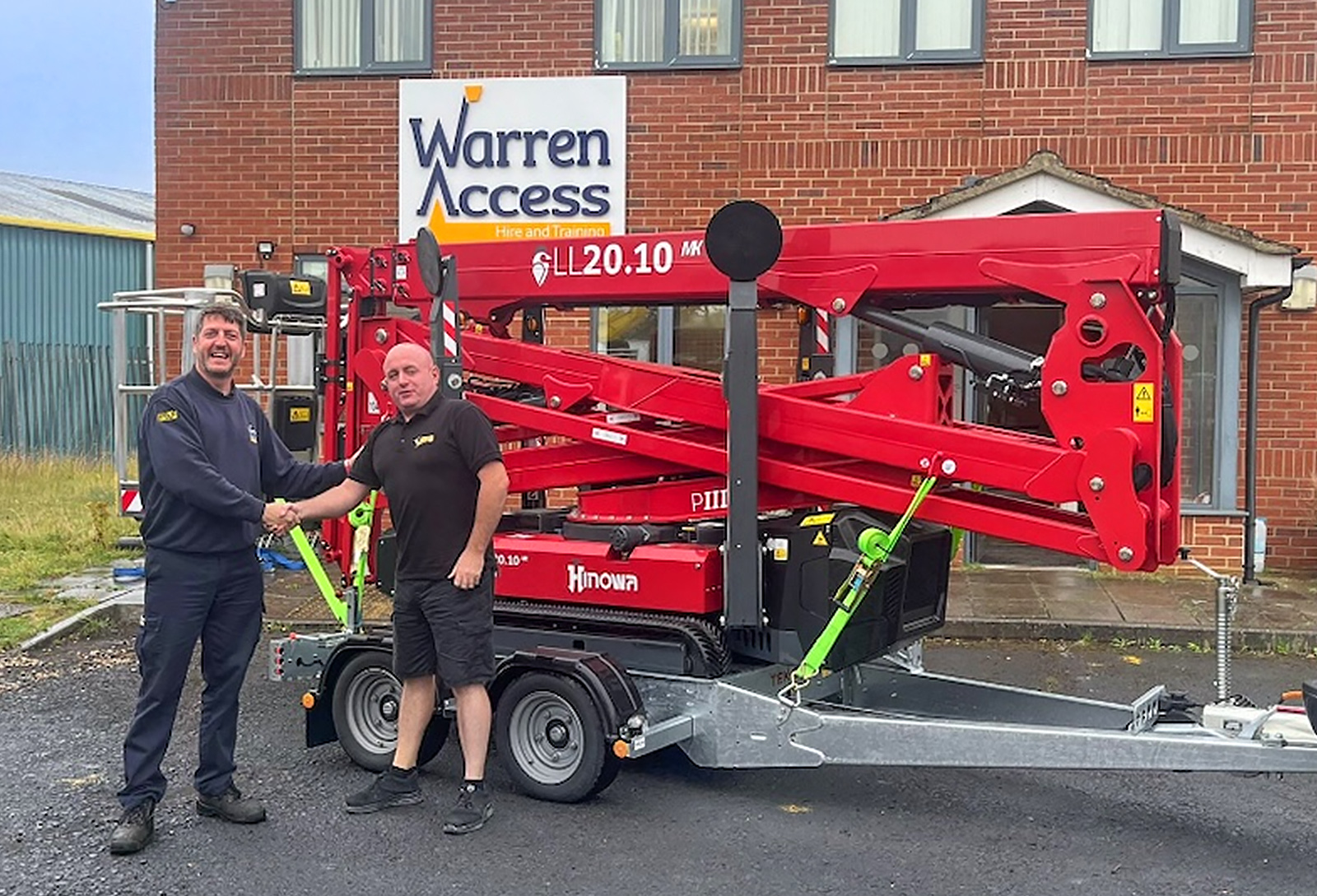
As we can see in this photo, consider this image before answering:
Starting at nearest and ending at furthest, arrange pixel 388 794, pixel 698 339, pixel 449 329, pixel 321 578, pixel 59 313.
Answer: pixel 388 794
pixel 449 329
pixel 321 578
pixel 698 339
pixel 59 313

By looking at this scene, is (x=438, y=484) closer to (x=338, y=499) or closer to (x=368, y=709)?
(x=338, y=499)

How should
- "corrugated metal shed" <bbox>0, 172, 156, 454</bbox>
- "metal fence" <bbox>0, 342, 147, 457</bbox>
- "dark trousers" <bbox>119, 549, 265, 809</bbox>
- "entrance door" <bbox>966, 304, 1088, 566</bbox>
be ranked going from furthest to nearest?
"corrugated metal shed" <bbox>0, 172, 156, 454</bbox> < "metal fence" <bbox>0, 342, 147, 457</bbox> < "entrance door" <bbox>966, 304, 1088, 566</bbox> < "dark trousers" <bbox>119, 549, 265, 809</bbox>

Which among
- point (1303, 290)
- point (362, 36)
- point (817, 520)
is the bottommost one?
point (817, 520)

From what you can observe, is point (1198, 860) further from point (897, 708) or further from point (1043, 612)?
point (1043, 612)

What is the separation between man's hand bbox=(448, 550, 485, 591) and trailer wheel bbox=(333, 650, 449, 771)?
94 cm

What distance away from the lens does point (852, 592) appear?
5336 millimetres

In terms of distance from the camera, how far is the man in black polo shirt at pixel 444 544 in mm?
5262

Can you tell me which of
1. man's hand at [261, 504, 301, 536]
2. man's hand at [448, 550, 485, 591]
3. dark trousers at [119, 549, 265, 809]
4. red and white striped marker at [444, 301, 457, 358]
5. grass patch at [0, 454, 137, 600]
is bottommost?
grass patch at [0, 454, 137, 600]

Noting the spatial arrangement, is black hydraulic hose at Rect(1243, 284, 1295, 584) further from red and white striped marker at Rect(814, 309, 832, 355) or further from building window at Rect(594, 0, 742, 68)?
red and white striped marker at Rect(814, 309, 832, 355)

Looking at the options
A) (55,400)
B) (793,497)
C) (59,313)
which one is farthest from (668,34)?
(59,313)

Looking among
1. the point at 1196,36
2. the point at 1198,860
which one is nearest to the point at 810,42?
the point at 1196,36

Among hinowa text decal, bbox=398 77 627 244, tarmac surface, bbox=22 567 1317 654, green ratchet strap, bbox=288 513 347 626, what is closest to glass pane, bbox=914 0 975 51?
hinowa text decal, bbox=398 77 627 244

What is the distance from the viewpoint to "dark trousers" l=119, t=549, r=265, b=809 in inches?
202

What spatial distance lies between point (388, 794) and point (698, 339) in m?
6.87
